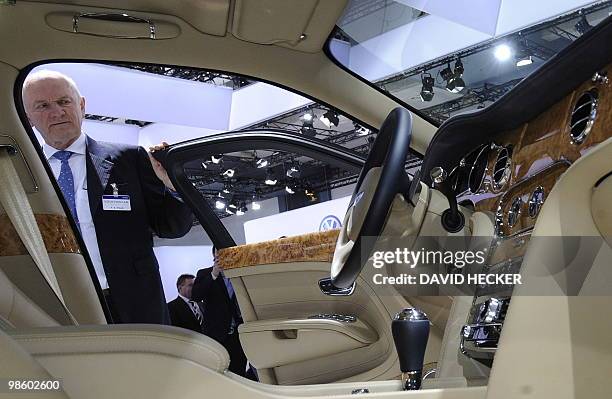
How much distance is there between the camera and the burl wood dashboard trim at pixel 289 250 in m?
1.84

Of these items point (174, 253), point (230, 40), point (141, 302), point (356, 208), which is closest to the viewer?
point (356, 208)

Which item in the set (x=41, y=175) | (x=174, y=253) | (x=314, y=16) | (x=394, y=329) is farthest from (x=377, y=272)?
(x=174, y=253)

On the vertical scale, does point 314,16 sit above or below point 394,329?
above

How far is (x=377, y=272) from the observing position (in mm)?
1532

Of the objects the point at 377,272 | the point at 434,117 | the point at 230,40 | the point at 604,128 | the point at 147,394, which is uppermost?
the point at 230,40

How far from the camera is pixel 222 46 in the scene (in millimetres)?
1867

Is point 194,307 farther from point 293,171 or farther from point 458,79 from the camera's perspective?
point 458,79

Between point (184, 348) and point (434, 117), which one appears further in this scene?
point (434, 117)

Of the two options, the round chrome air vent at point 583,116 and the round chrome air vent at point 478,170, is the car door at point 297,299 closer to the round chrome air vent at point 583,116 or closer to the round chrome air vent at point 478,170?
the round chrome air vent at point 478,170

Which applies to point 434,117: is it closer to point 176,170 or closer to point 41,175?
point 176,170

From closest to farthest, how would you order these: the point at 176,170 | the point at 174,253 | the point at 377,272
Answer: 1. the point at 377,272
2. the point at 176,170
3. the point at 174,253

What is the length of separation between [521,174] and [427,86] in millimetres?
1467

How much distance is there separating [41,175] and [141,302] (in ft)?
2.29

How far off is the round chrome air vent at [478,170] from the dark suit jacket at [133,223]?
1.28m
